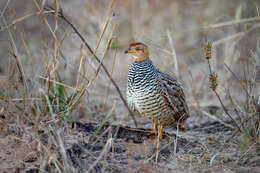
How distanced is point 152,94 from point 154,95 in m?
0.03

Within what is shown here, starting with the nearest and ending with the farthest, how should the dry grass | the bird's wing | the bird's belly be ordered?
1. the dry grass
2. the bird's belly
3. the bird's wing

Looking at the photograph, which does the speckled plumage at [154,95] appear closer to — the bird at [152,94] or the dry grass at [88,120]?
the bird at [152,94]

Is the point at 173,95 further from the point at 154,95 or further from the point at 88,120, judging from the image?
the point at 88,120

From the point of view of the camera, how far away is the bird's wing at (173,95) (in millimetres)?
3877

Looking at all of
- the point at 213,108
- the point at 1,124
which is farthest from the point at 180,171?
the point at 213,108

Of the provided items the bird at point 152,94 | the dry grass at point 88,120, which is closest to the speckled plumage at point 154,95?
the bird at point 152,94

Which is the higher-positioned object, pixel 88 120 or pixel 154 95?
pixel 154 95

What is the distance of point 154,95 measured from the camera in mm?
3775

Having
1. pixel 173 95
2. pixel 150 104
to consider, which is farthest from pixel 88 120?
pixel 173 95

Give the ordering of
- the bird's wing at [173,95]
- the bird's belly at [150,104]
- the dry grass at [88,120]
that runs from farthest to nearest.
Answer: the bird's wing at [173,95]
the bird's belly at [150,104]
the dry grass at [88,120]

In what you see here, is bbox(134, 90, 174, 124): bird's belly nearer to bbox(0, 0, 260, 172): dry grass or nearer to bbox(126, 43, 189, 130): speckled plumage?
bbox(126, 43, 189, 130): speckled plumage

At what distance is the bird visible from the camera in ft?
12.4

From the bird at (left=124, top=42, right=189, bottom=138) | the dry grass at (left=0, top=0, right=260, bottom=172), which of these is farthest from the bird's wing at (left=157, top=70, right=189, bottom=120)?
the dry grass at (left=0, top=0, right=260, bottom=172)

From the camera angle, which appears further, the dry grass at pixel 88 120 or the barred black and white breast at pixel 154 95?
the barred black and white breast at pixel 154 95
